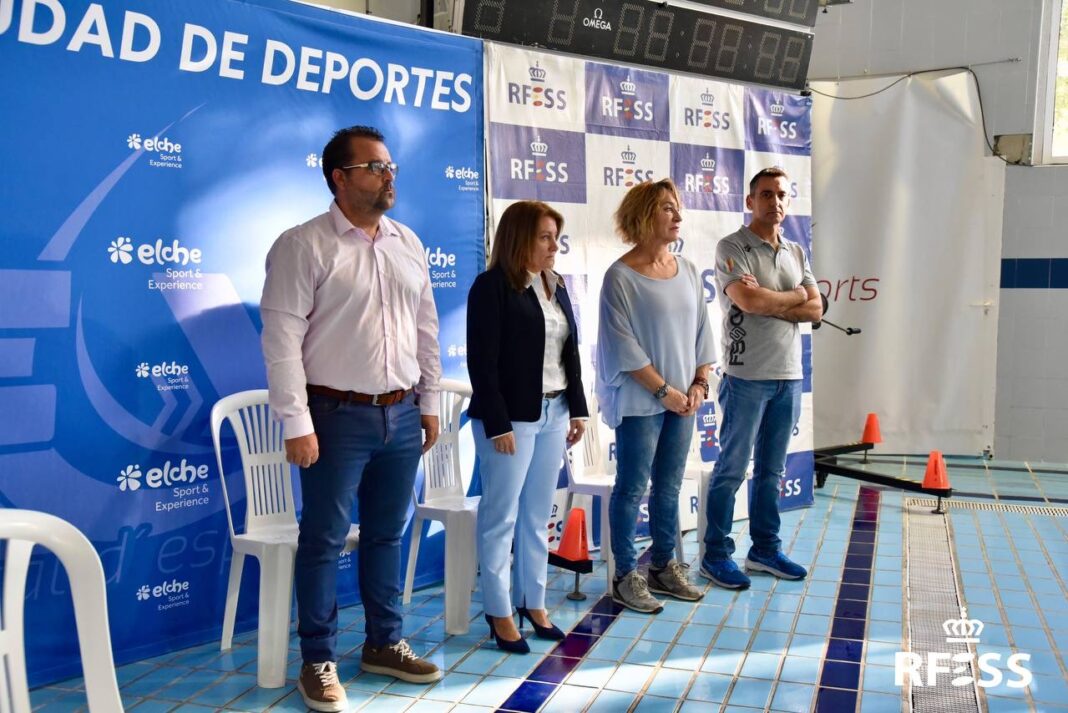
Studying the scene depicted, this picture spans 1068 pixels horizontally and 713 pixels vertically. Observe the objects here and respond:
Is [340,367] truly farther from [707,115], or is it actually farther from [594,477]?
[707,115]

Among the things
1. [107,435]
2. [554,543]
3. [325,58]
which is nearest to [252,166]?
[325,58]

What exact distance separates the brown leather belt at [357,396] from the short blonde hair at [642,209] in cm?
122

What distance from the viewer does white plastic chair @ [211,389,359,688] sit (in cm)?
315

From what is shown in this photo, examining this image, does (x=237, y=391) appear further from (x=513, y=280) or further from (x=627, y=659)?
(x=627, y=659)

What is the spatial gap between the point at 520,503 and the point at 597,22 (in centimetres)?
245

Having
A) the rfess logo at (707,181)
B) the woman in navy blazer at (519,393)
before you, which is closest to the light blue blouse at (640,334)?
the woman in navy blazer at (519,393)

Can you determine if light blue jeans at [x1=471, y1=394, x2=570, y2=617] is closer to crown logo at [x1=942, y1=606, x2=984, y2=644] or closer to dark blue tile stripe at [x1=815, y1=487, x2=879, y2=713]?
dark blue tile stripe at [x1=815, y1=487, x2=879, y2=713]

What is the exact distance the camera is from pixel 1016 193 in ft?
22.4

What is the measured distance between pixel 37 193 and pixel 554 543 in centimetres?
254

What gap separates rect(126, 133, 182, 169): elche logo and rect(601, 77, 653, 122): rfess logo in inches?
81.8

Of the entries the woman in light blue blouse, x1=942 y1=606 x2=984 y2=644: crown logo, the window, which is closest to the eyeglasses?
the woman in light blue blouse

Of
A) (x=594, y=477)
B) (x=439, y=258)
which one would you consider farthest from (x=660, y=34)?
(x=594, y=477)

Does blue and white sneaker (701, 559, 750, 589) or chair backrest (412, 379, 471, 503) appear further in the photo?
blue and white sneaker (701, 559, 750, 589)

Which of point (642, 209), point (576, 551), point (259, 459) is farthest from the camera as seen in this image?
point (576, 551)
